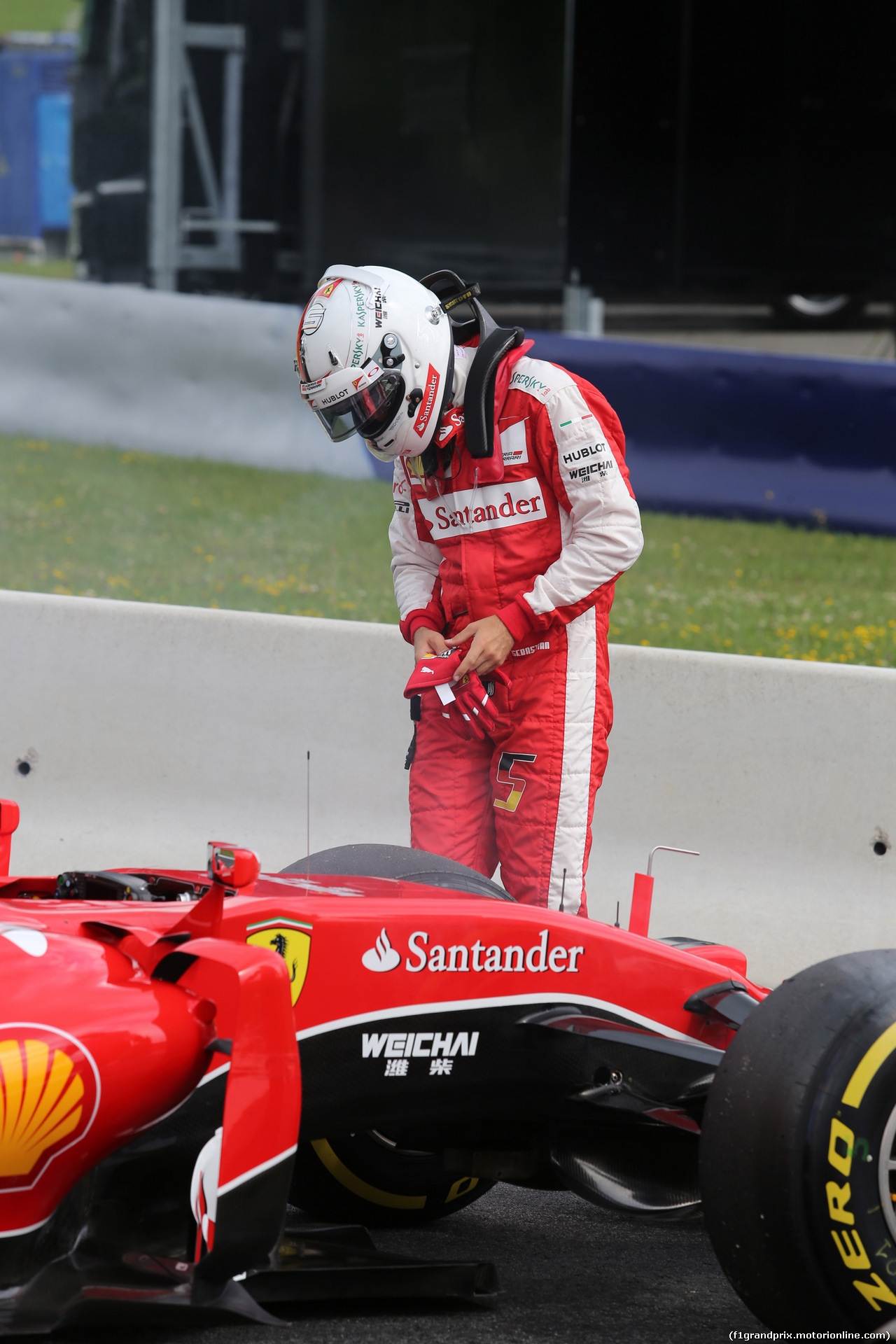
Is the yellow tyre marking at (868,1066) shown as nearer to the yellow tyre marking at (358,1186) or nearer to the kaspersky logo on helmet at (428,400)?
the yellow tyre marking at (358,1186)

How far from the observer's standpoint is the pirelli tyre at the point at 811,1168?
2338 mm

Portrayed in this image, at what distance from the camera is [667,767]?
4.74 meters

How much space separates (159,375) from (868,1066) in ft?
27.1

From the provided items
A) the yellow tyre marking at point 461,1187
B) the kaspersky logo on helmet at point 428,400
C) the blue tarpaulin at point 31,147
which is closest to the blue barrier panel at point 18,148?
the blue tarpaulin at point 31,147

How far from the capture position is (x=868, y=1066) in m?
2.40

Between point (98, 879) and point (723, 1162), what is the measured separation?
1.05 metres

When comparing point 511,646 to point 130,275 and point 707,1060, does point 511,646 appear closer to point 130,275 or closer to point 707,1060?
point 707,1060

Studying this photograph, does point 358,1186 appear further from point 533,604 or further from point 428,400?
point 428,400

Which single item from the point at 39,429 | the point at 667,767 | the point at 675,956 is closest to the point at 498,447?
the point at 675,956

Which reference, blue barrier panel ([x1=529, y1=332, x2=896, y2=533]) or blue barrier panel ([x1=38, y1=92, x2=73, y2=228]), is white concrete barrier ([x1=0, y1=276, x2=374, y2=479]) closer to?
blue barrier panel ([x1=529, y1=332, x2=896, y2=533])

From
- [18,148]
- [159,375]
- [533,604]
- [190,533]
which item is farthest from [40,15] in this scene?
[533,604]

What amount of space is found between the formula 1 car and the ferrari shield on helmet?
96cm

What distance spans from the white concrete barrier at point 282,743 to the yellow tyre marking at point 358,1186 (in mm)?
1686

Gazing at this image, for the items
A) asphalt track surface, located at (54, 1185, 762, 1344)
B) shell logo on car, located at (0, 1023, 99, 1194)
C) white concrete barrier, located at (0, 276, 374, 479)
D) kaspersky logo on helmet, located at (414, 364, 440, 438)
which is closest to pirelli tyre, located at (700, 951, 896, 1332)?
asphalt track surface, located at (54, 1185, 762, 1344)
